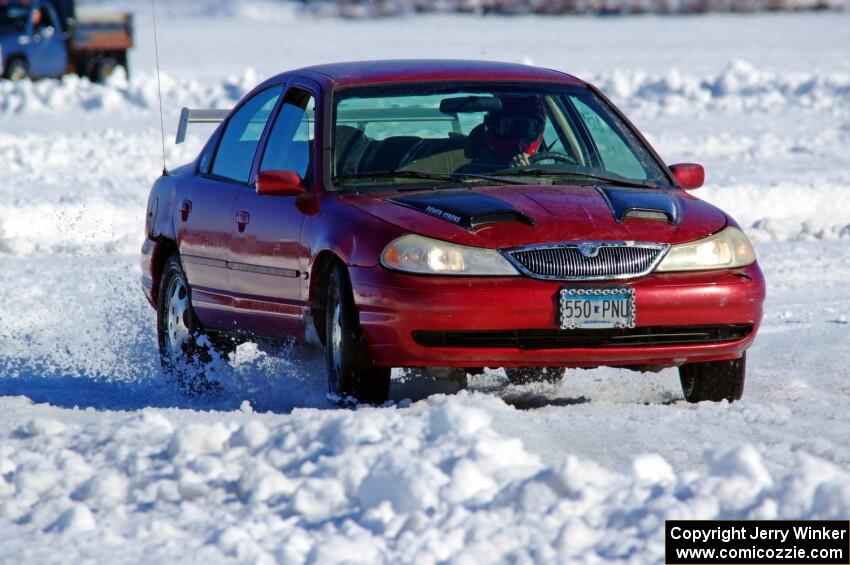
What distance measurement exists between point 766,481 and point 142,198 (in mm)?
11666

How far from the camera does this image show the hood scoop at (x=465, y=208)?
6.27m

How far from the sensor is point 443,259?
6.18m

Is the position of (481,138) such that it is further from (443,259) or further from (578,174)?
(443,259)

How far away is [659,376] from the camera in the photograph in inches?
319

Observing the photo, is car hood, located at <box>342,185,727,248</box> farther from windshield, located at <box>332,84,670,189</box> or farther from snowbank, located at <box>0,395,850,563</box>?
snowbank, located at <box>0,395,850,563</box>

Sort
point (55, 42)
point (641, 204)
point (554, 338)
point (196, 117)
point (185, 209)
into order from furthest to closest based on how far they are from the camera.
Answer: point (55, 42) → point (196, 117) → point (185, 209) → point (641, 204) → point (554, 338)

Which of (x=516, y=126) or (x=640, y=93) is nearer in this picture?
(x=516, y=126)

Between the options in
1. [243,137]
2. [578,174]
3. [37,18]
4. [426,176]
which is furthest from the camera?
[37,18]

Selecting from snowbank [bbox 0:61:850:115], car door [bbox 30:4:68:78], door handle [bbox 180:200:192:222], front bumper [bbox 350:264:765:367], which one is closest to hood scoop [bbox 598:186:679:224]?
front bumper [bbox 350:264:765:367]

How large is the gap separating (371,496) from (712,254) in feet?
7.94

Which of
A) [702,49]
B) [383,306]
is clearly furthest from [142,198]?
[702,49]

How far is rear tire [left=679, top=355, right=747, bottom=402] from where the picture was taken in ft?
22.4

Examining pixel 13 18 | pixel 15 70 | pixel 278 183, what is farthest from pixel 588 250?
pixel 13 18

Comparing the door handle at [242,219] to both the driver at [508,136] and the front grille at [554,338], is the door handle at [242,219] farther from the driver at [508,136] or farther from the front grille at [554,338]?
the front grille at [554,338]
